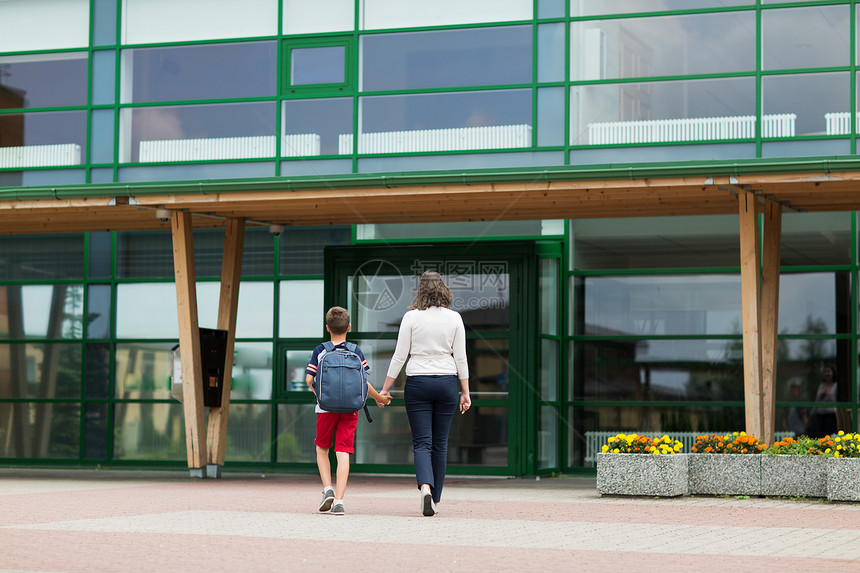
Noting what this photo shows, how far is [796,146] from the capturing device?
1631 centimetres

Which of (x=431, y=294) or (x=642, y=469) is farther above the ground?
(x=431, y=294)

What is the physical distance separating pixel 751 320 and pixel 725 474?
178 cm

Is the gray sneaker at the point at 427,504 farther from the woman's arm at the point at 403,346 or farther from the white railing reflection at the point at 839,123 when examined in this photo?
the white railing reflection at the point at 839,123

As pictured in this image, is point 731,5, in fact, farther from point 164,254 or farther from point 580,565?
point 580,565

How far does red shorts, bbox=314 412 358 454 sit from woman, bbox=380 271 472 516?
0.40 m

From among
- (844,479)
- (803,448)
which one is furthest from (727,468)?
(844,479)

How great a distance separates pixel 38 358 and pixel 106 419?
4.77 feet

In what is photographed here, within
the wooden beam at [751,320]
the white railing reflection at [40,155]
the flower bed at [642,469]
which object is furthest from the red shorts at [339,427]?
the white railing reflection at [40,155]

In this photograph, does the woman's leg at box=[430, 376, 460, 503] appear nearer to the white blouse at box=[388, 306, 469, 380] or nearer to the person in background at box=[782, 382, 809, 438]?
the white blouse at box=[388, 306, 469, 380]

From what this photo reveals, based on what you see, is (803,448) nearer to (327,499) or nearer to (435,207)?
(327,499)

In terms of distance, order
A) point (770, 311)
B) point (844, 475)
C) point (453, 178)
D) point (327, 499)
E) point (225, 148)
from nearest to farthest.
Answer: point (327, 499) → point (844, 475) → point (453, 178) → point (770, 311) → point (225, 148)

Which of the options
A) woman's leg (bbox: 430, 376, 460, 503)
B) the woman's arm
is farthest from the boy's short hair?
woman's leg (bbox: 430, 376, 460, 503)

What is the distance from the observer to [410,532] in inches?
339

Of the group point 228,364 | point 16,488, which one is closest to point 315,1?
point 228,364
